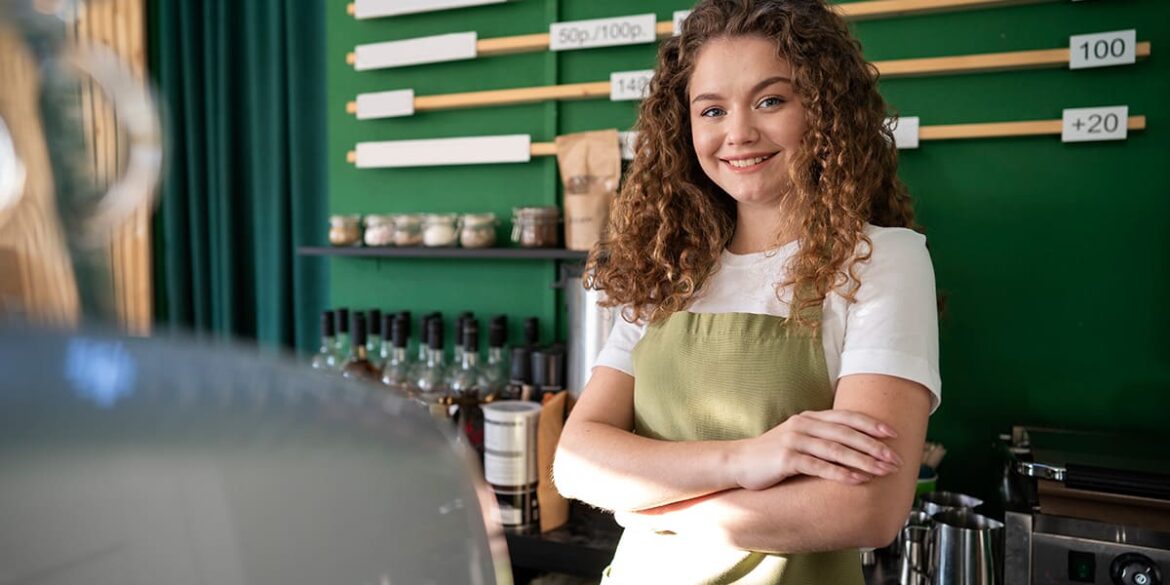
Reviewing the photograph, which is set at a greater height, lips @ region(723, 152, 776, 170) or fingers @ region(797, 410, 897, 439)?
lips @ region(723, 152, 776, 170)

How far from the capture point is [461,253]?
197 centimetres

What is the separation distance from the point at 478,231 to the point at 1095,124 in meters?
1.31

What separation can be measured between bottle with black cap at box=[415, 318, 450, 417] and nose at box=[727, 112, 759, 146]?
3.18 feet

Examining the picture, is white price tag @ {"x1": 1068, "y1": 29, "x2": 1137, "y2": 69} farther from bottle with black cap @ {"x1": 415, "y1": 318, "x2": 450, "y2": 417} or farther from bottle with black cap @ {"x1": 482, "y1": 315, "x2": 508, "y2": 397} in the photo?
bottle with black cap @ {"x1": 415, "y1": 318, "x2": 450, "y2": 417}

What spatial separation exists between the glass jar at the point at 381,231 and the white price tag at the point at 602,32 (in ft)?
1.97

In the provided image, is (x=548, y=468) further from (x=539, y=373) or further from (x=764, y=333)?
(x=764, y=333)

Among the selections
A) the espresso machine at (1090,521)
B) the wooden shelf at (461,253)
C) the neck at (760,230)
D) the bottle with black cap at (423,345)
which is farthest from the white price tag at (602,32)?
the espresso machine at (1090,521)

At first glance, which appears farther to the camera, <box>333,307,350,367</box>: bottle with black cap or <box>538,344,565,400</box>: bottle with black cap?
<box>333,307,350,367</box>: bottle with black cap

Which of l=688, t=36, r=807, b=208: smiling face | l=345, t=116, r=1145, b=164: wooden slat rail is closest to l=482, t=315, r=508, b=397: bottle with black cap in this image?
l=688, t=36, r=807, b=208: smiling face

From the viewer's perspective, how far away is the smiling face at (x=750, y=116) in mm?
1102

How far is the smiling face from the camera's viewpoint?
1.10m

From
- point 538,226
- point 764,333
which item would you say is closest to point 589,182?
point 538,226

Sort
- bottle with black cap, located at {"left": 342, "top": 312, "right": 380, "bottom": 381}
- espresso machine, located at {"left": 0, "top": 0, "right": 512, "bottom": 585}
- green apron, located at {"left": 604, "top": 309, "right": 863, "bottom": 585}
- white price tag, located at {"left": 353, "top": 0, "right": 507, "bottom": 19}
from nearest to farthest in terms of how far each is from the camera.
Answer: espresso machine, located at {"left": 0, "top": 0, "right": 512, "bottom": 585}, green apron, located at {"left": 604, "top": 309, "right": 863, "bottom": 585}, bottle with black cap, located at {"left": 342, "top": 312, "right": 380, "bottom": 381}, white price tag, located at {"left": 353, "top": 0, "right": 507, "bottom": 19}

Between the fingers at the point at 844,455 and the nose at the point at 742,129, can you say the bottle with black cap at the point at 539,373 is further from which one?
the fingers at the point at 844,455
